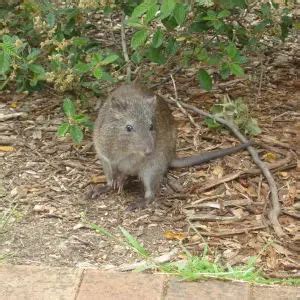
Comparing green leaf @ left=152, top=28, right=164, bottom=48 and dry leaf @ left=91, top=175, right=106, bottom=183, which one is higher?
green leaf @ left=152, top=28, right=164, bottom=48

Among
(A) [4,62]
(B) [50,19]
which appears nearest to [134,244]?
(A) [4,62]

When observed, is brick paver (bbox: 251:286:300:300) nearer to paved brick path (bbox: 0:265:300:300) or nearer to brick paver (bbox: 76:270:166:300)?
paved brick path (bbox: 0:265:300:300)

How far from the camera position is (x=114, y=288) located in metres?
3.66

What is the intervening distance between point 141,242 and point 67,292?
1007mm

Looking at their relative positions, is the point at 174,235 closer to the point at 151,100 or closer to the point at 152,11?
the point at 151,100

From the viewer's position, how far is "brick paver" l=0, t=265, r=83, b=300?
3611 mm

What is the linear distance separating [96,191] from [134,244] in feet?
2.97

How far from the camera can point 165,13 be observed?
14.5ft

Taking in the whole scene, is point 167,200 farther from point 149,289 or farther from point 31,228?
point 149,289

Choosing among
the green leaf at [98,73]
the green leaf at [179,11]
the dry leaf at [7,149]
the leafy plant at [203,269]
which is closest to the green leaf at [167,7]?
the green leaf at [179,11]

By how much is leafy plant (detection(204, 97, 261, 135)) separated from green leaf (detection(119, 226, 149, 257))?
162 centimetres

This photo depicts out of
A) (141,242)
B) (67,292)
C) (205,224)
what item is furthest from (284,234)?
(67,292)

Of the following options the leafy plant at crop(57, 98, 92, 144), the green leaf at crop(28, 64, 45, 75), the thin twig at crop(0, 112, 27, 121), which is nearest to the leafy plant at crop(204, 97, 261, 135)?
the leafy plant at crop(57, 98, 92, 144)

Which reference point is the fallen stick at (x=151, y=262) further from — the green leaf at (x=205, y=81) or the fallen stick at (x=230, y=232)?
the green leaf at (x=205, y=81)
